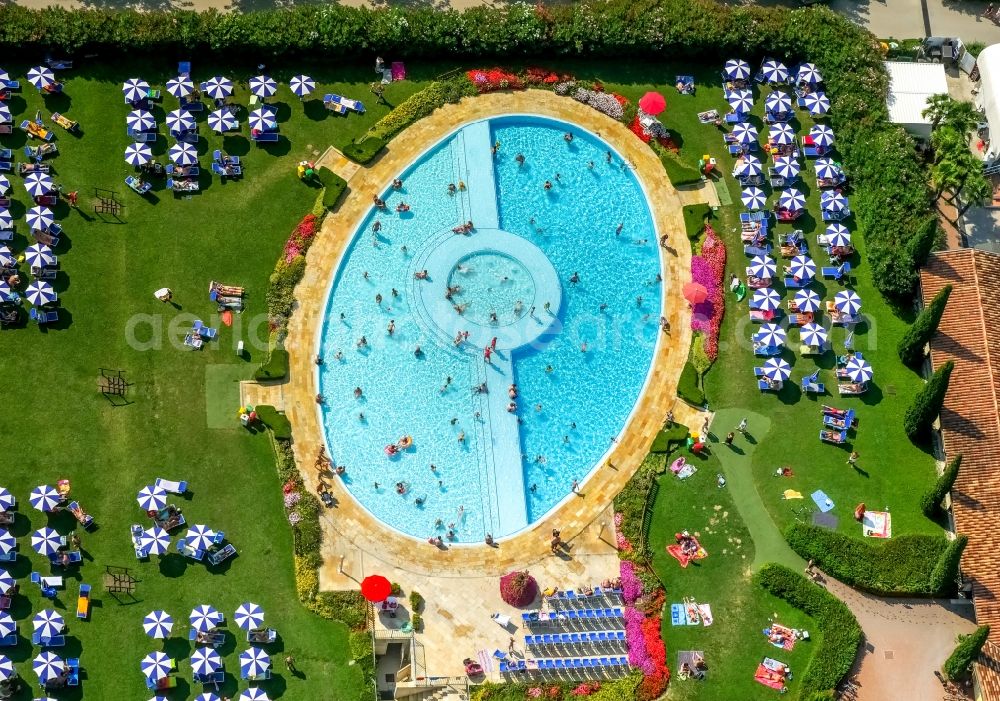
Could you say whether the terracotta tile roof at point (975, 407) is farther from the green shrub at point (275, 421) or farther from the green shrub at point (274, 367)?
the green shrub at point (274, 367)

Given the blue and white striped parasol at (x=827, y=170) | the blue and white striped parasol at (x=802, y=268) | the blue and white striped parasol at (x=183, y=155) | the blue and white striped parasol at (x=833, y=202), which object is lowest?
the blue and white striped parasol at (x=802, y=268)

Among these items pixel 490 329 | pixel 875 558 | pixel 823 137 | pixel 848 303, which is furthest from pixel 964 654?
pixel 823 137

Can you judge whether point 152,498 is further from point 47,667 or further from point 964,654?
point 964,654

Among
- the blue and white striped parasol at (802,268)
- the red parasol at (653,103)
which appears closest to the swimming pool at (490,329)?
the red parasol at (653,103)

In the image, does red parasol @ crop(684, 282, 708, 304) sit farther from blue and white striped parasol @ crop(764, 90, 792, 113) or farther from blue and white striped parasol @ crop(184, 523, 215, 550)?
blue and white striped parasol @ crop(184, 523, 215, 550)

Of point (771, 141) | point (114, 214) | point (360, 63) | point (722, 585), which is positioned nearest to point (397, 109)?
point (360, 63)

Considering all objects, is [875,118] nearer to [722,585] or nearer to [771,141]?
[771,141]
